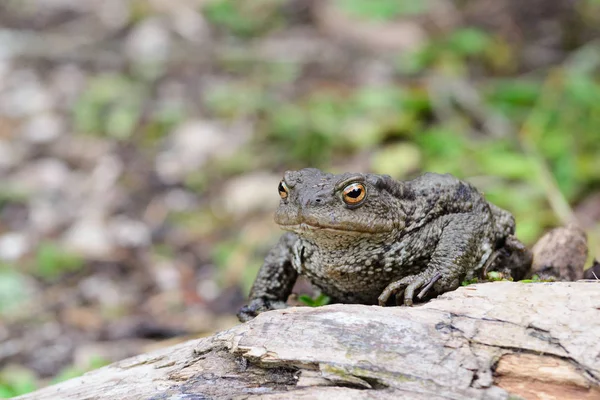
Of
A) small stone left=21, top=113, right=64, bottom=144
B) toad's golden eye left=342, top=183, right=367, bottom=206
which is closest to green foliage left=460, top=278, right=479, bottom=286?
toad's golden eye left=342, top=183, right=367, bottom=206

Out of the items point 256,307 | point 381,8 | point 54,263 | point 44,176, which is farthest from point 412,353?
point 381,8

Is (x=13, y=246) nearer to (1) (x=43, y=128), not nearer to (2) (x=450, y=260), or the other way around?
(1) (x=43, y=128)

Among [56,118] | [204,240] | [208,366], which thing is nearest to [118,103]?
[56,118]

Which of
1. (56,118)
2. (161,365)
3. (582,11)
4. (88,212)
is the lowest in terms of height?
(161,365)

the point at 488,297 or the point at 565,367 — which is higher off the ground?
the point at 488,297

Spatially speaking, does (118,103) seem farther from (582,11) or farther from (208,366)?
(208,366)

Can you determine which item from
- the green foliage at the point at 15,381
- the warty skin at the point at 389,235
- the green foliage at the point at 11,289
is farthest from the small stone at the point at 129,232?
the warty skin at the point at 389,235
